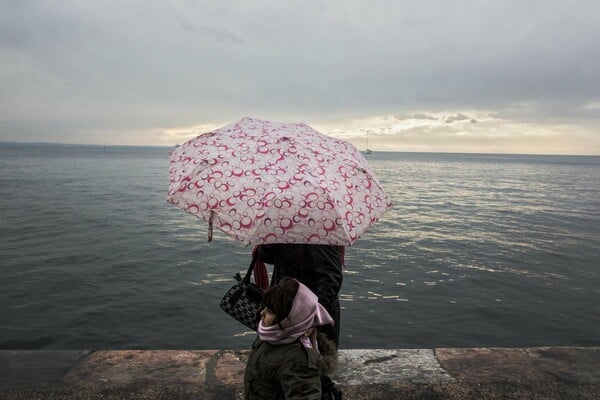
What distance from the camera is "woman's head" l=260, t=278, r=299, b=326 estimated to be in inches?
95.4

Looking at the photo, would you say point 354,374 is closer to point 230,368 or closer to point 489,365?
point 230,368

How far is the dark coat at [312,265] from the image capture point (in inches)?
113

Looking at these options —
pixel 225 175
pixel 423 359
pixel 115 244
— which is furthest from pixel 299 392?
pixel 115 244

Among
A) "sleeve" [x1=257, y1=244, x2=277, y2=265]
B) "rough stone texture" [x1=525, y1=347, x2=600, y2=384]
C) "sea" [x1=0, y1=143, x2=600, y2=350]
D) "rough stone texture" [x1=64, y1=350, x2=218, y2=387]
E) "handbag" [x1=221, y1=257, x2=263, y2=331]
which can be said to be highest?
"sleeve" [x1=257, y1=244, x2=277, y2=265]

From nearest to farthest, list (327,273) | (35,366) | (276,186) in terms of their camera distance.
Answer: (276,186) → (327,273) → (35,366)

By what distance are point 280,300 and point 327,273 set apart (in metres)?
0.54

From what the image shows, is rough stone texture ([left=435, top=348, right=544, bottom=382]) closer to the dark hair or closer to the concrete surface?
the concrete surface

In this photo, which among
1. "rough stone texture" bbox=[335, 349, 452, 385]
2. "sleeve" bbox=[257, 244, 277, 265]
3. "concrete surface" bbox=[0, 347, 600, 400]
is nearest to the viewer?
"sleeve" bbox=[257, 244, 277, 265]

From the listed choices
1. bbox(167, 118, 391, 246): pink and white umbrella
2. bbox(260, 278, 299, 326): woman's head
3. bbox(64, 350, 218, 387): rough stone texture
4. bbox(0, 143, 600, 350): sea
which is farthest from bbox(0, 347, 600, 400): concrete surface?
bbox(0, 143, 600, 350): sea

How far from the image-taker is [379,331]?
28.5 feet

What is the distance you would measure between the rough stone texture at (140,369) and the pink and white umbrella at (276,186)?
7.42 ft

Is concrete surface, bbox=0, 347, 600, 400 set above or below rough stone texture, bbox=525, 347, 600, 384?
below

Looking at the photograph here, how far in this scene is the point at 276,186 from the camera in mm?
2553

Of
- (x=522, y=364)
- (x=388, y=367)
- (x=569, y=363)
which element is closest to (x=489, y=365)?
(x=522, y=364)
